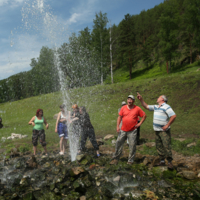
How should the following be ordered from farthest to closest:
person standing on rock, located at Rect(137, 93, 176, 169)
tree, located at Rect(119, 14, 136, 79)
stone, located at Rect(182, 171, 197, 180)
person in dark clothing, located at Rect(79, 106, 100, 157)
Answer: tree, located at Rect(119, 14, 136, 79)
person in dark clothing, located at Rect(79, 106, 100, 157)
person standing on rock, located at Rect(137, 93, 176, 169)
stone, located at Rect(182, 171, 197, 180)

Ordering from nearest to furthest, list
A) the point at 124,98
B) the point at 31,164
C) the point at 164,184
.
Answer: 1. the point at 164,184
2. the point at 31,164
3. the point at 124,98

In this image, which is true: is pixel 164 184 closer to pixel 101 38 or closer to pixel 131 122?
pixel 131 122

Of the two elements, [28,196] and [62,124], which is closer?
[28,196]

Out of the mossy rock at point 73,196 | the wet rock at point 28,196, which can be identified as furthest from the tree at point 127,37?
the wet rock at point 28,196

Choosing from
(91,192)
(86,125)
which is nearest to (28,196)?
(91,192)

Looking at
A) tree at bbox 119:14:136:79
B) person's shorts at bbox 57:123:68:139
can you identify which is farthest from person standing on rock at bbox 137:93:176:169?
tree at bbox 119:14:136:79

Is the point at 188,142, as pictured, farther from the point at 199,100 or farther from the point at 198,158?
the point at 199,100

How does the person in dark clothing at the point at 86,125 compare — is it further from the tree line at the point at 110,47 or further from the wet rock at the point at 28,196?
the tree line at the point at 110,47

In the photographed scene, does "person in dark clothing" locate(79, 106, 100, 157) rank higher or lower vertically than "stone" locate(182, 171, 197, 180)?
higher

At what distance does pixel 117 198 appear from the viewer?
421cm

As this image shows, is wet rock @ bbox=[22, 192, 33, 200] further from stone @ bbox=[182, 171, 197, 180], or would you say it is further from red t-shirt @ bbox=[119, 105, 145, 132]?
stone @ bbox=[182, 171, 197, 180]

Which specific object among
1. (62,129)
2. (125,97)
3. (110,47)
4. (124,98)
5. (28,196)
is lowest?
(28,196)

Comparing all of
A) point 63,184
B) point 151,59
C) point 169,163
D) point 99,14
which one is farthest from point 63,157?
point 151,59

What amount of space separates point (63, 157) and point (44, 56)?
151ft
